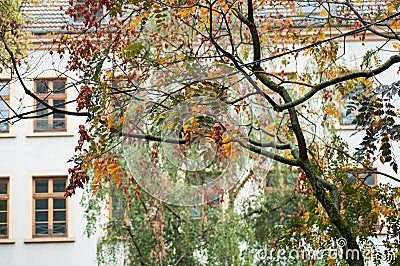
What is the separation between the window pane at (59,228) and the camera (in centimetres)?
1909

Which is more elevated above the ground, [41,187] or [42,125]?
[42,125]

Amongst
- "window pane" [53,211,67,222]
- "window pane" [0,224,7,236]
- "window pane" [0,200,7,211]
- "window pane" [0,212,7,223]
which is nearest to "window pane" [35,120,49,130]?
"window pane" [0,200,7,211]

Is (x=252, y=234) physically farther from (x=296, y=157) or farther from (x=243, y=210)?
(x=296, y=157)

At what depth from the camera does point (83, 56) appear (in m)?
7.61

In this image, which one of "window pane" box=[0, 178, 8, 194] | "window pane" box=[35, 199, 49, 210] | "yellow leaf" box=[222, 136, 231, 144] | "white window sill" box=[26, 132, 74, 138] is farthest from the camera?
"white window sill" box=[26, 132, 74, 138]

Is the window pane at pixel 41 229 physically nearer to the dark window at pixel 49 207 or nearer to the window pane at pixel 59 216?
the dark window at pixel 49 207

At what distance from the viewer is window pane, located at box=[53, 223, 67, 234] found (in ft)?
62.6

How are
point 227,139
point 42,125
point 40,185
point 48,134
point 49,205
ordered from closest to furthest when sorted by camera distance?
point 227,139 → point 49,205 → point 40,185 → point 48,134 → point 42,125

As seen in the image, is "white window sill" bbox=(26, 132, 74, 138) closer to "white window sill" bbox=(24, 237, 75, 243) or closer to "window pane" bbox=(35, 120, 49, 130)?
"window pane" bbox=(35, 120, 49, 130)

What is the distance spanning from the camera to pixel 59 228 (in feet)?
62.8

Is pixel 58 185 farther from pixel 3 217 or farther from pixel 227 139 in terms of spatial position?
pixel 227 139

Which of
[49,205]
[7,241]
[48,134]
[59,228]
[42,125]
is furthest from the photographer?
[42,125]

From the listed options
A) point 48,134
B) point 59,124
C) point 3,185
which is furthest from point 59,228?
point 59,124

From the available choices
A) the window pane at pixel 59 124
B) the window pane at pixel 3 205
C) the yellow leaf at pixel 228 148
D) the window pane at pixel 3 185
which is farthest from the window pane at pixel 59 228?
the yellow leaf at pixel 228 148
